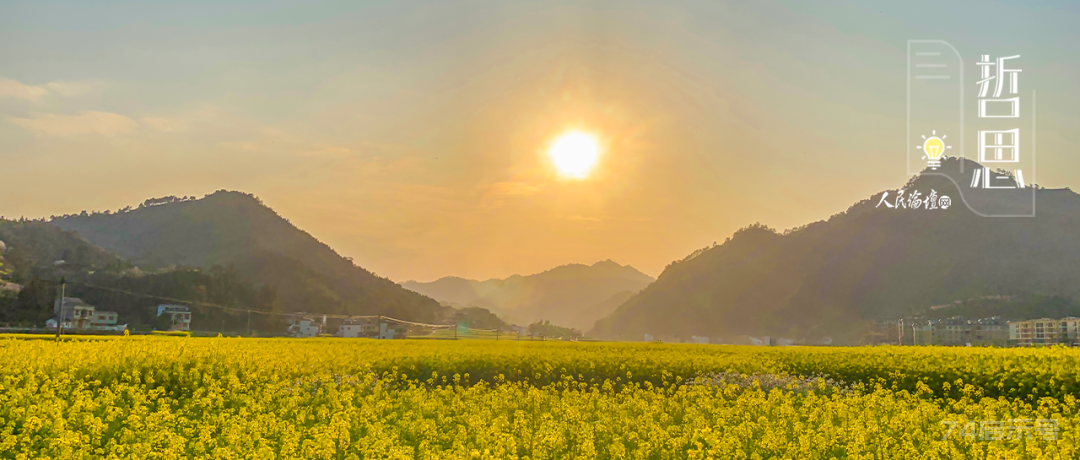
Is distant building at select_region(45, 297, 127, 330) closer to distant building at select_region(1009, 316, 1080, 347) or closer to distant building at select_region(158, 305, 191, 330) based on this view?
distant building at select_region(158, 305, 191, 330)

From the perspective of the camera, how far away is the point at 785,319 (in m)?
150

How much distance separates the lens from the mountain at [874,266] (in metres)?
121

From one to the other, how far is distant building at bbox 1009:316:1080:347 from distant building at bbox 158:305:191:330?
374 feet

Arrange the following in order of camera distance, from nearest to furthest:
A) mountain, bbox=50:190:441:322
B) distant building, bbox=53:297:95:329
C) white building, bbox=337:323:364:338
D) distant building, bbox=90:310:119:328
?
distant building, bbox=53:297:95:329 < distant building, bbox=90:310:119:328 < white building, bbox=337:323:364:338 < mountain, bbox=50:190:441:322

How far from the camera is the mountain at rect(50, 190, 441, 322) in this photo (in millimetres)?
125188

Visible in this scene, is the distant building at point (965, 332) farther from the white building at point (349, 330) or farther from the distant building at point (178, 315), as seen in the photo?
the distant building at point (178, 315)

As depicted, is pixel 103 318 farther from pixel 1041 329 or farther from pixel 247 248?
pixel 1041 329

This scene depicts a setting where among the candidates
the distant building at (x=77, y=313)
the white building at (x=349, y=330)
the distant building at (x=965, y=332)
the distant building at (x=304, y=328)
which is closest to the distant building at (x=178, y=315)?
the distant building at (x=77, y=313)

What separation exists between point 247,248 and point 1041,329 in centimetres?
14299

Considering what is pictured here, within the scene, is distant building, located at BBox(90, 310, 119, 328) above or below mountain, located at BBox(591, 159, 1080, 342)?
below

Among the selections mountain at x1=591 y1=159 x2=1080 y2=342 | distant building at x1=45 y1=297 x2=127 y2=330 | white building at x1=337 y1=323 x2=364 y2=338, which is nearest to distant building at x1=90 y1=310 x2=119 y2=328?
distant building at x1=45 y1=297 x2=127 y2=330

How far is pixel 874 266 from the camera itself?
453ft

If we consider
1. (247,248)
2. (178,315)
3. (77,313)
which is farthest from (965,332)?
(247,248)

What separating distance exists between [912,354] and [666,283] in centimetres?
17050
